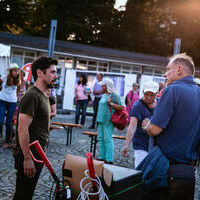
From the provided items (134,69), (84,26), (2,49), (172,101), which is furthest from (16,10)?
(172,101)

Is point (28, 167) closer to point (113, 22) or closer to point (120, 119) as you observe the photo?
point (120, 119)

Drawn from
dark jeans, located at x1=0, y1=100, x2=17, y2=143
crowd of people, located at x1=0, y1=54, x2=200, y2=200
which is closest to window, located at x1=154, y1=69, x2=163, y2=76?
dark jeans, located at x1=0, y1=100, x2=17, y2=143

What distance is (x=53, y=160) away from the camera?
20.5 feet

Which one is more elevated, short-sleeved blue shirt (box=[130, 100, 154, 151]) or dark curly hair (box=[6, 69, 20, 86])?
dark curly hair (box=[6, 69, 20, 86])

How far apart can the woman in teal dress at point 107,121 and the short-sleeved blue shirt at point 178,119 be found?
365 centimetres

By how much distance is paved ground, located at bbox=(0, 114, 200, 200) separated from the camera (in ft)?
14.2

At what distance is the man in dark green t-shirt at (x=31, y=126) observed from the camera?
2.54 metres

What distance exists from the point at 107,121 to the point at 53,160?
149 centimetres

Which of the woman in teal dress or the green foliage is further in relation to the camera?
the green foliage

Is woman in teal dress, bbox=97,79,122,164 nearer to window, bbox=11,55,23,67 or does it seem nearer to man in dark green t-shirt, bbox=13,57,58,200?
man in dark green t-shirt, bbox=13,57,58,200

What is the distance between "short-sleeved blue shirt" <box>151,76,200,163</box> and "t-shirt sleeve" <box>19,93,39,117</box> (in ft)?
3.58

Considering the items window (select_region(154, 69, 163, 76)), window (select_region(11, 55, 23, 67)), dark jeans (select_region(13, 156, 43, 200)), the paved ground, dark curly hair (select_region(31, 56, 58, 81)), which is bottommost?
the paved ground

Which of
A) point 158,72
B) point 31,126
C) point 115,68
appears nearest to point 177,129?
point 31,126

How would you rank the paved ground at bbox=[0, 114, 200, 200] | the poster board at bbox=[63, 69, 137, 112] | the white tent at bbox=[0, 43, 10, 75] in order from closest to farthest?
the paved ground at bbox=[0, 114, 200, 200] → the white tent at bbox=[0, 43, 10, 75] → the poster board at bbox=[63, 69, 137, 112]
